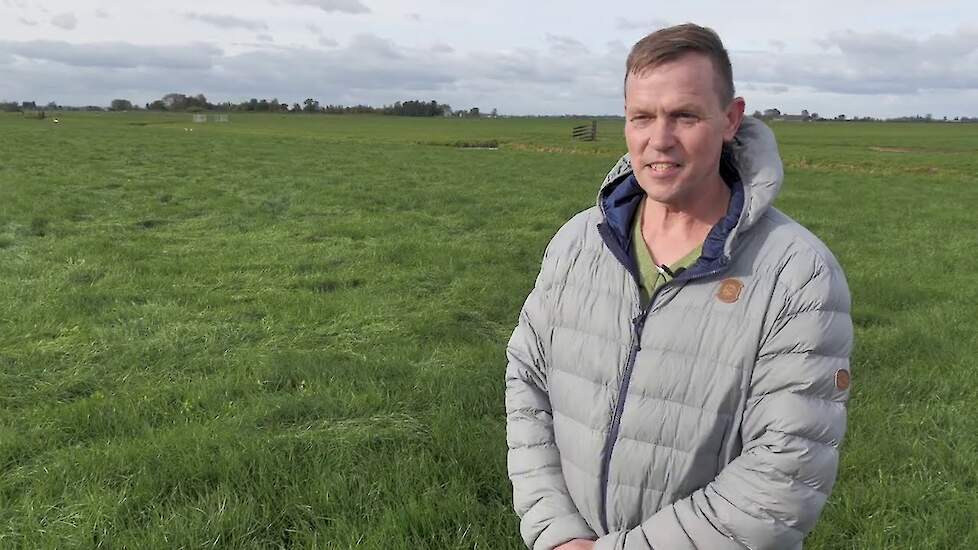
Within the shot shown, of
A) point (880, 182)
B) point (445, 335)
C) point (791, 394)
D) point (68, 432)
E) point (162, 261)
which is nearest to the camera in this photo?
point (791, 394)

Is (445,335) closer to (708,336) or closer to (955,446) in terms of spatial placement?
(955,446)

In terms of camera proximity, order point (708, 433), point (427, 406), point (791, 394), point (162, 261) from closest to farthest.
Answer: point (791, 394) → point (708, 433) → point (427, 406) → point (162, 261)

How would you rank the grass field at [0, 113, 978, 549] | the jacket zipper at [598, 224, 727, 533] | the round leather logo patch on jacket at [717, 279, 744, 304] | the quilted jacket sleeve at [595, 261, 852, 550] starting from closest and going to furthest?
the quilted jacket sleeve at [595, 261, 852, 550] → the round leather logo patch on jacket at [717, 279, 744, 304] → the jacket zipper at [598, 224, 727, 533] → the grass field at [0, 113, 978, 549]

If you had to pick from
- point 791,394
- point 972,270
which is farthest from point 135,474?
point 972,270

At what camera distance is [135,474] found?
389 centimetres

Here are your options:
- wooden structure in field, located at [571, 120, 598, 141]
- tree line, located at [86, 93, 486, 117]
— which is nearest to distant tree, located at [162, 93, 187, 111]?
tree line, located at [86, 93, 486, 117]

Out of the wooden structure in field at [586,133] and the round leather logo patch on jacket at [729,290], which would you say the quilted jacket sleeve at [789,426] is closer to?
the round leather logo patch on jacket at [729,290]

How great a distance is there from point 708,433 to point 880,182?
27.0 m

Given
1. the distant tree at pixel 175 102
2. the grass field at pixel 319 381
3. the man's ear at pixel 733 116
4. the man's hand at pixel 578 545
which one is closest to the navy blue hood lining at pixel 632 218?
the man's ear at pixel 733 116

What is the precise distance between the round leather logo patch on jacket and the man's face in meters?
0.28

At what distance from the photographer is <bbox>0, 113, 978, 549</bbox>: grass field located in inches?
142

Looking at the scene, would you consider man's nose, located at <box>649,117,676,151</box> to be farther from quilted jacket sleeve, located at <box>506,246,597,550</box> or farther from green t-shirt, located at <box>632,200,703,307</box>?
quilted jacket sleeve, located at <box>506,246,597,550</box>

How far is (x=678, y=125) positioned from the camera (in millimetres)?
1955

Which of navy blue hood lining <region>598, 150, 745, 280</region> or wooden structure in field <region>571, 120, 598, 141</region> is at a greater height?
wooden structure in field <region>571, 120, 598, 141</region>
